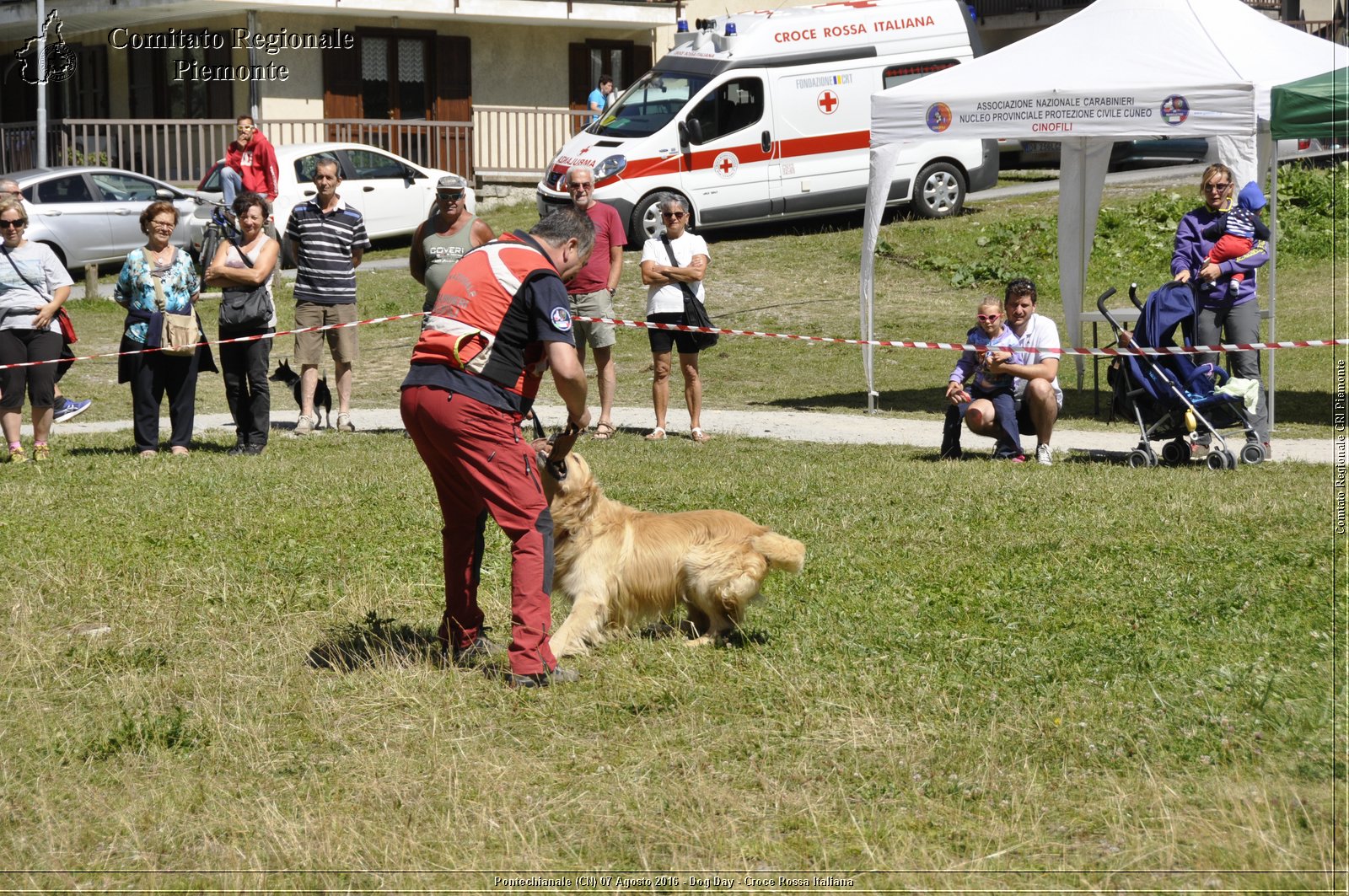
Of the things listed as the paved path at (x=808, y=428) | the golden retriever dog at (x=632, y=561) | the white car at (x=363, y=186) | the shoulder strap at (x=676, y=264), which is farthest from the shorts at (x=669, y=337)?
the white car at (x=363, y=186)

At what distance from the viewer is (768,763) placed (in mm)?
4691

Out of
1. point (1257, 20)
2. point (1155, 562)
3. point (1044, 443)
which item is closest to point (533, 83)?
point (1257, 20)

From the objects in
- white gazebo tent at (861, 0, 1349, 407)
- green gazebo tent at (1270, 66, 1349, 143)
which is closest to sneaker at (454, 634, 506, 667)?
green gazebo tent at (1270, 66, 1349, 143)

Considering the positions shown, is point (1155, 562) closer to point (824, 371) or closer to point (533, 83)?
point (824, 371)

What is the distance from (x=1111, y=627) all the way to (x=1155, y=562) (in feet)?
3.77

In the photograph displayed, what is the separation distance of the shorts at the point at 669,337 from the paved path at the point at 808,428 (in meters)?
0.76

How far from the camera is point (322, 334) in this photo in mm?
11852

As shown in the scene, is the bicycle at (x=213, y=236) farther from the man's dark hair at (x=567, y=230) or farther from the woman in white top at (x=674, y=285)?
the man's dark hair at (x=567, y=230)

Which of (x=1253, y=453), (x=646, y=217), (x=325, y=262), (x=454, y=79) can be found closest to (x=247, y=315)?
(x=325, y=262)

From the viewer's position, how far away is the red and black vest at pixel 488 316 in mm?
5324

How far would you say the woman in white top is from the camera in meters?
11.4

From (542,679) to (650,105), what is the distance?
55.4 feet

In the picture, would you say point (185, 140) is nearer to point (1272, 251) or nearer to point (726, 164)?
point (726, 164)

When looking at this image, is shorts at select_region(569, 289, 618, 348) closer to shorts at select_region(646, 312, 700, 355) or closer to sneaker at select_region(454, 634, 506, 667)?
shorts at select_region(646, 312, 700, 355)
